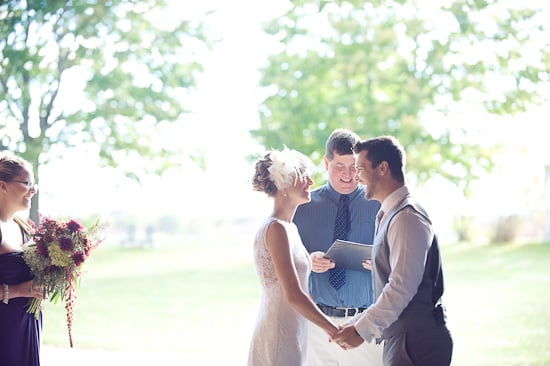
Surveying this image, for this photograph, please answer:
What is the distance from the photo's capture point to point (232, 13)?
698cm

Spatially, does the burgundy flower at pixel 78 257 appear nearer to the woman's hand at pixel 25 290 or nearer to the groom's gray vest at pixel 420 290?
the woman's hand at pixel 25 290

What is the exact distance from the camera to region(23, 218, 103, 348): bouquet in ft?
9.24

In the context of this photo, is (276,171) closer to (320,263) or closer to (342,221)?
(320,263)

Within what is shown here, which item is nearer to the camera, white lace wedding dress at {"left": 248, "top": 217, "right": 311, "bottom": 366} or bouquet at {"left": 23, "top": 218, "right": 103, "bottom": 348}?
white lace wedding dress at {"left": 248, "top": 217, "right": 311, "bottom": 366}

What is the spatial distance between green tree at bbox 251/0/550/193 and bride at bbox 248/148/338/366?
4008 mm

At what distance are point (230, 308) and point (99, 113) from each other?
108 inches

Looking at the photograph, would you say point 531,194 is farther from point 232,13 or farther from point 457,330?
point 232,13

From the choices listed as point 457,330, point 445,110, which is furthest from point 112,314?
point 445,110

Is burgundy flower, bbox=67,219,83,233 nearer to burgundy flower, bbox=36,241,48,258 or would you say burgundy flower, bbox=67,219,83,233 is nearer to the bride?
burgundy flower, bbox=36,241,48,258

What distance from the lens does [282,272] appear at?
2318mm

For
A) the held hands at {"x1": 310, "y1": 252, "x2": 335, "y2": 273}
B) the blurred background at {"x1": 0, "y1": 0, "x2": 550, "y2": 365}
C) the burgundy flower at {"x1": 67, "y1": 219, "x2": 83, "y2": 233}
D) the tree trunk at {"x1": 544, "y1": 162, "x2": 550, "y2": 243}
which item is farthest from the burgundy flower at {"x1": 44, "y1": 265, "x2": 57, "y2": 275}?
the tree trunk at {"x1": 544, "y1": 162, "x2": 550, "y2": 243}

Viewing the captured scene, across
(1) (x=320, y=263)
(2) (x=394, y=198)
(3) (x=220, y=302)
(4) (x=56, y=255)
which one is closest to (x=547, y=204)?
(3) (x=220, y=302)

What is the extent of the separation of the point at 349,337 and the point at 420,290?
0.98 ft

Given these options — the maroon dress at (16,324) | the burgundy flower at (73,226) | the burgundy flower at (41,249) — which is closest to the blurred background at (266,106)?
the maroon dress at (16,324)
